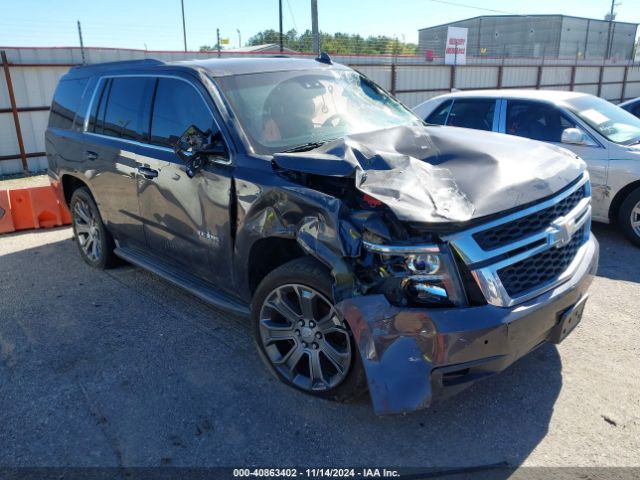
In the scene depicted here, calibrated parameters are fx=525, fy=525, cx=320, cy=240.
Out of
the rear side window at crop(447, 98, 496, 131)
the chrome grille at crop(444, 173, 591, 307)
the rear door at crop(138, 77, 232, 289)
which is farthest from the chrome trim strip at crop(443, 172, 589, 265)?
the rear side window at crop(447, 98, 496, 131)

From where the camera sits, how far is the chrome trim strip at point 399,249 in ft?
8.25

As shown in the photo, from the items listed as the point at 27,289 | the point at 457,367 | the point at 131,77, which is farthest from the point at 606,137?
the point at 27,289

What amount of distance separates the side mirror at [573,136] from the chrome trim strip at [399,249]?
13.6ft

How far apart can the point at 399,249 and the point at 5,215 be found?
21.3 feet

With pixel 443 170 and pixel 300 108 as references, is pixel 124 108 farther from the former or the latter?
pixel 443 170

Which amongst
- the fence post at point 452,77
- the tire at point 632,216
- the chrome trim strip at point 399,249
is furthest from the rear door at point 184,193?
the fence post at point 452,77

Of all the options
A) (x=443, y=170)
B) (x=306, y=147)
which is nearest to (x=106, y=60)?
(x=306, y=147)

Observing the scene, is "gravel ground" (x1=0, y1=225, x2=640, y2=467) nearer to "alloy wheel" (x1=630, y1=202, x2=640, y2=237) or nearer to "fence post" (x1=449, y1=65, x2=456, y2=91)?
"alloy wheel" (x1=630, y1=202, x2=640, y2=237)

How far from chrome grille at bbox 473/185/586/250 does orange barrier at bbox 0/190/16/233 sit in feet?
22.0

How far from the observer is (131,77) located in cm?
458

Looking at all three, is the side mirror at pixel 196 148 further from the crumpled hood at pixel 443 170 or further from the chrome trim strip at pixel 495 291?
the chrome trim strip at pixel 495 291

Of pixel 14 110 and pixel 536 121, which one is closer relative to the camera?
pixel 536 121

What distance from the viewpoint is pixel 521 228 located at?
9.05 feet

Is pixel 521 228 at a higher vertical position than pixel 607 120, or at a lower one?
lower
